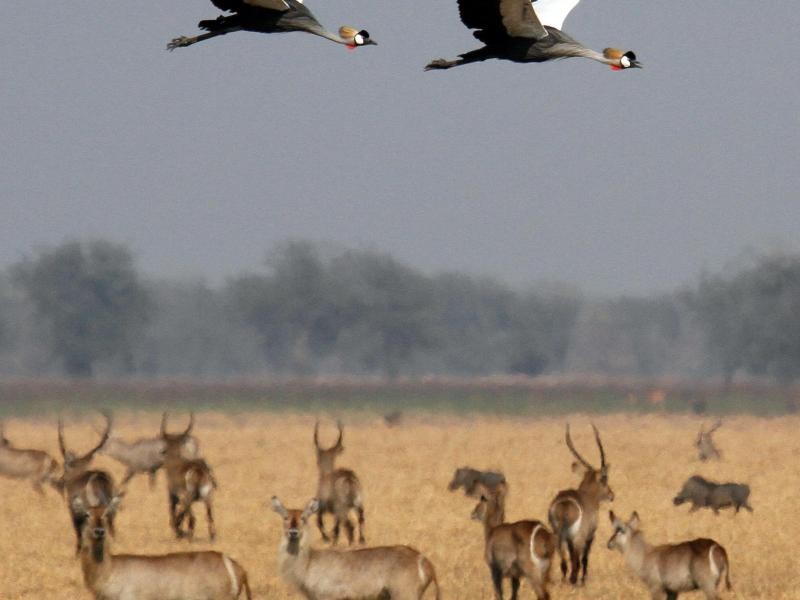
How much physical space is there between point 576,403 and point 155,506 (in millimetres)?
27689

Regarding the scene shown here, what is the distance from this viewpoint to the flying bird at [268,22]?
9359 mm

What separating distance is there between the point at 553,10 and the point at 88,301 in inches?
2862

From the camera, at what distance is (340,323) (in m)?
89.7

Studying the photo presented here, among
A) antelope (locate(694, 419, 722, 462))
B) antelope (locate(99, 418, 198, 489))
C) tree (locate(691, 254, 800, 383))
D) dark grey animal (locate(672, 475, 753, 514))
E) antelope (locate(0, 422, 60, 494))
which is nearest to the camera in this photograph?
dark grey animal (locate(672, 475, 753, 514))

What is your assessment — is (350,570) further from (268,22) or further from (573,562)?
(268,22)

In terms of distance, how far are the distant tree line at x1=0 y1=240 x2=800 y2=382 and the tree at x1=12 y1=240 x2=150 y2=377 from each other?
0.07 metres

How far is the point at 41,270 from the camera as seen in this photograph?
8462 centimetres

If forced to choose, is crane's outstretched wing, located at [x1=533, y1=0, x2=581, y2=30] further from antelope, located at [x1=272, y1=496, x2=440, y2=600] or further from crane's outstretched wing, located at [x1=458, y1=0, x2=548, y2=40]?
antelope, located at [x1=272, y1=496, x2=440, y2=600]

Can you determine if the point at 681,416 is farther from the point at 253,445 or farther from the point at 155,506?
the point at 155,506

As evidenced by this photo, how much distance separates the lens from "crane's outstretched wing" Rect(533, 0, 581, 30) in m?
10.9

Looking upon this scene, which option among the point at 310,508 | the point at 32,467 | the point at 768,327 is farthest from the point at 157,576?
the point at 768,327

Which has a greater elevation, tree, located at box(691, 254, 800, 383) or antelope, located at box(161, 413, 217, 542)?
tree, located at box(691, 254, 800, 383)

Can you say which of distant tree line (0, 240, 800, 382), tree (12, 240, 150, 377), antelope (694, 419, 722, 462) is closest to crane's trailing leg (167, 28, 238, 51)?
antelope (694, 419, 722, 462)

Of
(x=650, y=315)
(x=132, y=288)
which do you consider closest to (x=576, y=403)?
(x=132, y=288)
